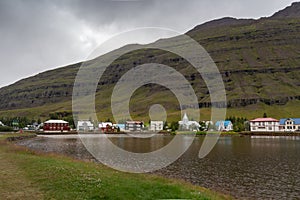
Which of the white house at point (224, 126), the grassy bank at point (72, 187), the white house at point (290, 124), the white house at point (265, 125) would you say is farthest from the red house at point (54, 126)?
the grassy bank at point (72, 187)

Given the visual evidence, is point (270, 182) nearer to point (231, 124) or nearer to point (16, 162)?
point (16, 162)

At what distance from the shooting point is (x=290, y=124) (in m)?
180

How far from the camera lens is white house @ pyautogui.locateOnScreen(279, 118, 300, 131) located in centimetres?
17751

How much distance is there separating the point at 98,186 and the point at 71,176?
149 inches

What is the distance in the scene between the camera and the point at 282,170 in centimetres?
4166

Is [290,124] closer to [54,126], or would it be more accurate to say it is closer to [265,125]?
[265,125]

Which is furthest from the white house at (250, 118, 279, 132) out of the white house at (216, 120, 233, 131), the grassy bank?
the grassy bank

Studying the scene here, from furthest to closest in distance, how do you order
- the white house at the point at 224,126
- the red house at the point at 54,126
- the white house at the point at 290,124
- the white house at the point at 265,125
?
the white house at the point at 224,126 → the red house at the point at 54,126 → the white house at the point at 265,125 → the white house at the point at 290,124

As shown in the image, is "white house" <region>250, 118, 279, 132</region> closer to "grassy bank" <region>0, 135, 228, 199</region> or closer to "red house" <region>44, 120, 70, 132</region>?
"red house" <region>44, 120, 70, 132</region>

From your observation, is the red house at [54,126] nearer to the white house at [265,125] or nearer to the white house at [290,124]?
the white house at [265,125]

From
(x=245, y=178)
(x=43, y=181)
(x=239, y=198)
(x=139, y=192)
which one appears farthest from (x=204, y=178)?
(x=43, y=181)

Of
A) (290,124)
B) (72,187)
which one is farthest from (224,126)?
(72,187)

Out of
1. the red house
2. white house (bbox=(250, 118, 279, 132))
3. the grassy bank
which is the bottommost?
the grassy bank

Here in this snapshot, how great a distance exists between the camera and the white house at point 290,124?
582ft
